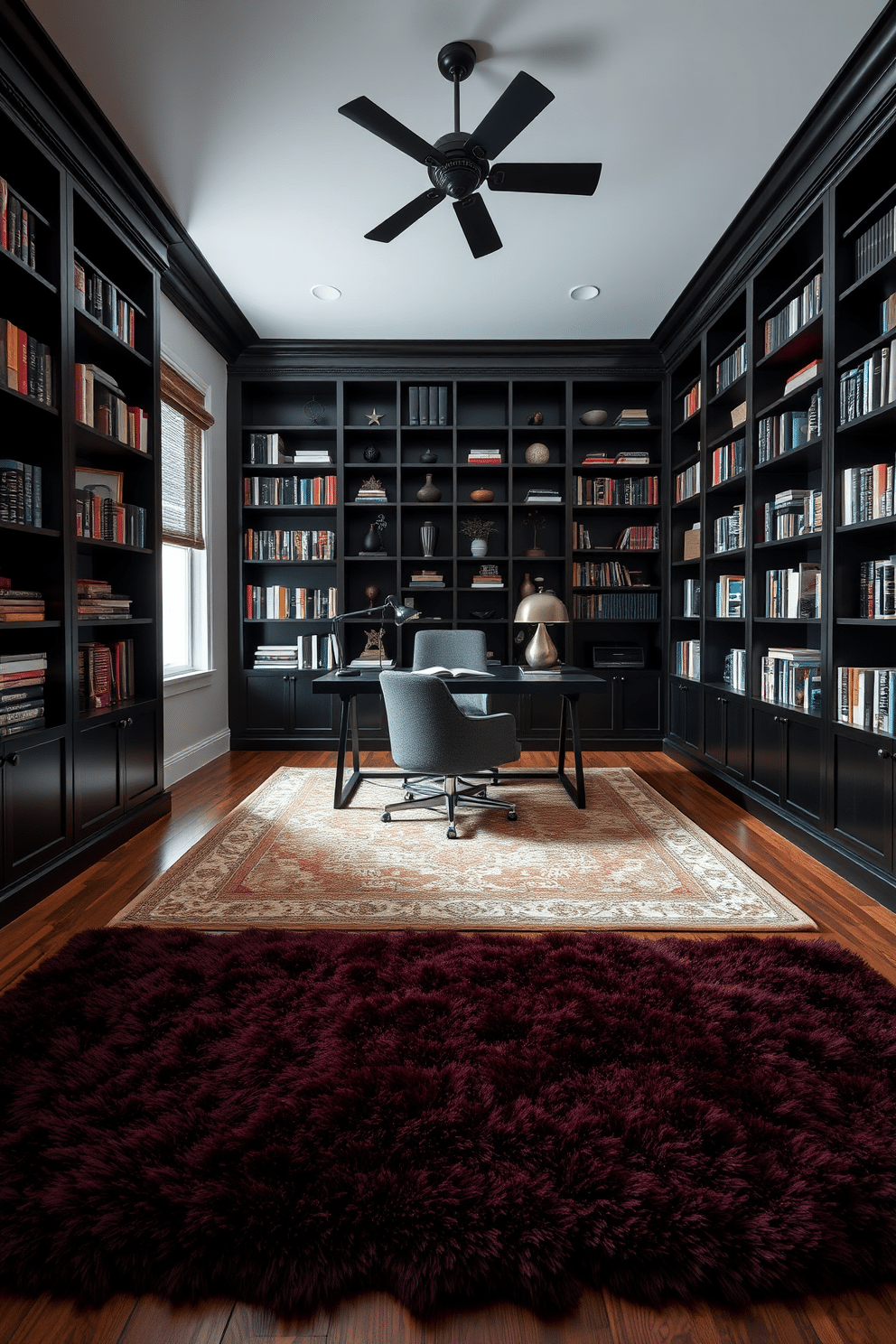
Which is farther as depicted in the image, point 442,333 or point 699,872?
point 442,333

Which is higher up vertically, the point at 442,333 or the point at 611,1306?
the point at 442,333

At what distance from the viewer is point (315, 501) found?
5.53m

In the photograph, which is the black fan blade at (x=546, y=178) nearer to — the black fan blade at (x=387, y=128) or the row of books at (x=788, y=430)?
the black fan blade at (x=387, y=128)

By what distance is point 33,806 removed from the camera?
2.56m

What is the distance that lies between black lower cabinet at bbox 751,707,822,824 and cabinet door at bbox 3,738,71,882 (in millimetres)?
3074

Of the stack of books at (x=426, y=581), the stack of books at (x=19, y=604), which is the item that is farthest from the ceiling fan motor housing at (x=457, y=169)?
the stack of books at (x=426, y=581)

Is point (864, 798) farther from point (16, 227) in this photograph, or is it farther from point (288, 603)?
point (288, 603)

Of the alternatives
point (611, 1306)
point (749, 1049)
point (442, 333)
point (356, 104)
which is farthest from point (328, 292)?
point (611, 1306)

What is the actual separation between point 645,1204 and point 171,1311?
736 millimetres

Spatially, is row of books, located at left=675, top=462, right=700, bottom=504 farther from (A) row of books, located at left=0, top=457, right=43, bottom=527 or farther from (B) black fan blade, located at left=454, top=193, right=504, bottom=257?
(A) row of books, located at left=0, top=457, right=43, bottom=527

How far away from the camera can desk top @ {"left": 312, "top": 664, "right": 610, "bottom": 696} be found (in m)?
3.45

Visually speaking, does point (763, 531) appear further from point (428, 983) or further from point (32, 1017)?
point (32, 1017)

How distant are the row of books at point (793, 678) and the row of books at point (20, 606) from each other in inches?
126

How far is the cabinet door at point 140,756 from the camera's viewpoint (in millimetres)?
3365
